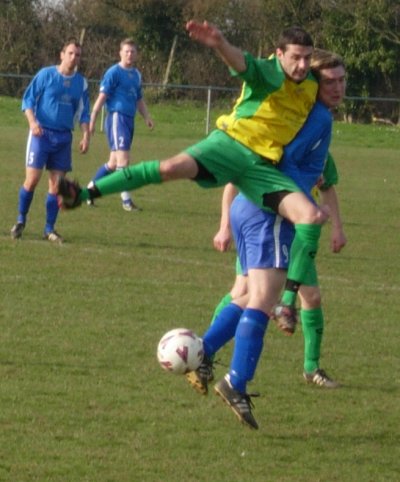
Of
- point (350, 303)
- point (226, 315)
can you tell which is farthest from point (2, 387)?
point (350, 303)

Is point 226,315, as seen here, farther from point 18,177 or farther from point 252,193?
point 18,177

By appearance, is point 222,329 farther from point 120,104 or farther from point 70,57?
point 120,104

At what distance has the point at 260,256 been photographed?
574cm

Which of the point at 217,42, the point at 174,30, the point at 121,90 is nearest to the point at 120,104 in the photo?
the point at 121,90

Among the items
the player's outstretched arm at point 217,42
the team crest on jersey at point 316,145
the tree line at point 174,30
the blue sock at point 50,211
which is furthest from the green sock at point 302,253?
the tree line at point 174,30

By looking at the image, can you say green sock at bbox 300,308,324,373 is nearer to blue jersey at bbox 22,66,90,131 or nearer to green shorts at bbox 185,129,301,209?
green shorts at bbox 185,129,301,209

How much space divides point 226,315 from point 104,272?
398cm

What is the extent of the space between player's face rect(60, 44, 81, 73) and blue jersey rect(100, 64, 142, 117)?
294 centimetres

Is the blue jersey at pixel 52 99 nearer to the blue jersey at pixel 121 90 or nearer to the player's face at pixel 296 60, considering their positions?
the blue jersey at pixel 121 90

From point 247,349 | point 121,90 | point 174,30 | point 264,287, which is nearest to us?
point 247,349

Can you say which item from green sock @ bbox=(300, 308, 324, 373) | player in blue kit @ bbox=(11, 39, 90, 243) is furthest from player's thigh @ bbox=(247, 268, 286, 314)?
player in blue kit @ bbox=(11, 39, 90, 243)

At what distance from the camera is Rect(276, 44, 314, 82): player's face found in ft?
18.4

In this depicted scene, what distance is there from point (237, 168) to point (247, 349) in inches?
33.2

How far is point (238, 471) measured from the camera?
4.94 meters
